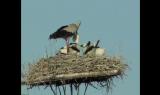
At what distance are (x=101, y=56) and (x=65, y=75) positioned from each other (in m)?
0.47

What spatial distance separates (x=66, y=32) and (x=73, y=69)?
468mm

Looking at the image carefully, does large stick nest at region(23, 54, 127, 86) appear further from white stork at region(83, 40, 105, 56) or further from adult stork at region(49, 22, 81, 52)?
adult stork at region(49, 22, 81, 52)

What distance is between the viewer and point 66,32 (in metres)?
8.08

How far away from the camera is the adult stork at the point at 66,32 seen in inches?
313

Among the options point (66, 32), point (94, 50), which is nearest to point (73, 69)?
point (94, 50)

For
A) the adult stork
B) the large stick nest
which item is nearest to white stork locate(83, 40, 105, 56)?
the large stick nest

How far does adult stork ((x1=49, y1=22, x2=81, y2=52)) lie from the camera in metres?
7.95

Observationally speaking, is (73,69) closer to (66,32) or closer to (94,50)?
(94,50)

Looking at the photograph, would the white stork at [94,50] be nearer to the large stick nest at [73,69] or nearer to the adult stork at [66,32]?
the large stick nest at [73,69]

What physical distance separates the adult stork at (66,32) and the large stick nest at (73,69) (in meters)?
0.24

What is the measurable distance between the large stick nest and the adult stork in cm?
24
